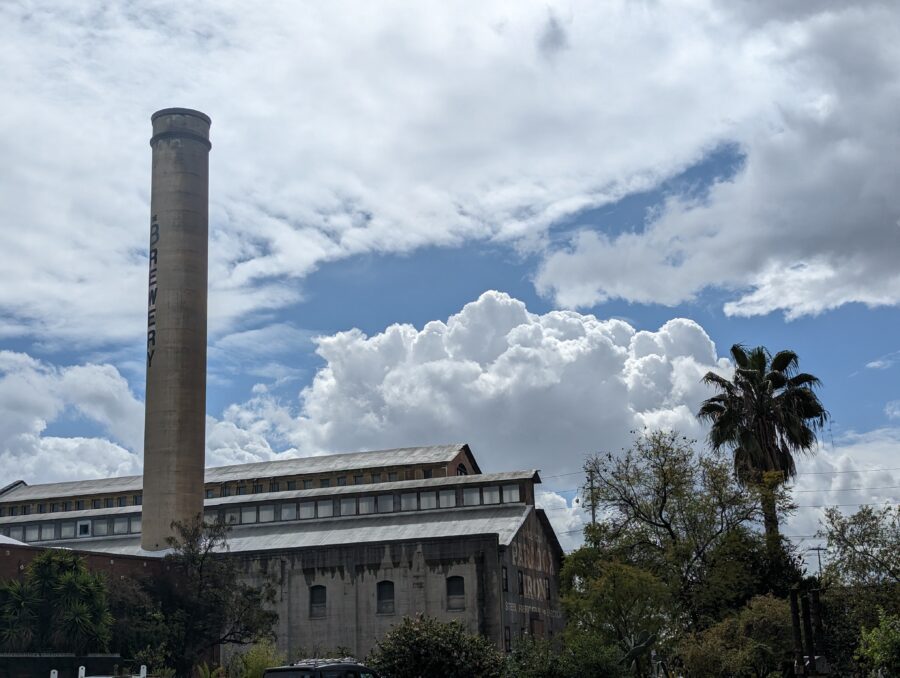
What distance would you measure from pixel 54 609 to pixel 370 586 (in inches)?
767

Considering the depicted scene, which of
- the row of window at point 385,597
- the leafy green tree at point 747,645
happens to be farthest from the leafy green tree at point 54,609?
the leafy green tree at point 747,645

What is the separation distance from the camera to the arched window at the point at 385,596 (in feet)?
200

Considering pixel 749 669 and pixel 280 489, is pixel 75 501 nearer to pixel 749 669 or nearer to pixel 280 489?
pixel 280 489

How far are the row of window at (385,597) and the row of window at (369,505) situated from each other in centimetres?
847

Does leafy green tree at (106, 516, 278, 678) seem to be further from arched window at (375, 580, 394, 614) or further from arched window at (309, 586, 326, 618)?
arched window at (375, 580, 394, 614)

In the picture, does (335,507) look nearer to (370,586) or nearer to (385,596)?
(370,586)

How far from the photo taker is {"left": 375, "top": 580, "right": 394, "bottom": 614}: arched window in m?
60.9

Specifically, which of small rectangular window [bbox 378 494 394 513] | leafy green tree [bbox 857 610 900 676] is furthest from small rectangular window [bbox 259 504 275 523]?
leafy green tree [bbox 857 610 900 676]

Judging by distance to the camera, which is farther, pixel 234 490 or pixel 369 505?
pixel 234 490

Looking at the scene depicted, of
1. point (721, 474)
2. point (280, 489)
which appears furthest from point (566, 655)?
point (280, 489)

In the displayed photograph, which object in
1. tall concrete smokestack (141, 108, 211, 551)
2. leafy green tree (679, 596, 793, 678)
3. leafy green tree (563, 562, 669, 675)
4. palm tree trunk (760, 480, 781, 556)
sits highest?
tall concrete smokestack (141, 108, 211, 551)

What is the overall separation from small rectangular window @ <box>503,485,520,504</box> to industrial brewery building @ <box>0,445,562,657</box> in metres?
0.06

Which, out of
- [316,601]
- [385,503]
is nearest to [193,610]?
[316,601]

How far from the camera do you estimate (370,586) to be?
6150 centimetres
